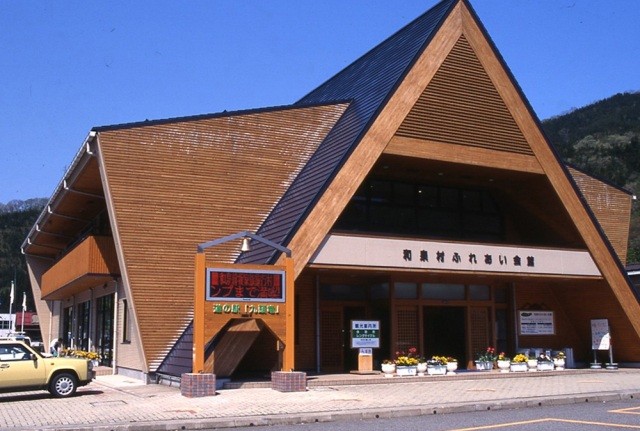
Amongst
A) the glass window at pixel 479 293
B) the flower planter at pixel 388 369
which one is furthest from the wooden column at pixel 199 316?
the glass window at pixel 479 293

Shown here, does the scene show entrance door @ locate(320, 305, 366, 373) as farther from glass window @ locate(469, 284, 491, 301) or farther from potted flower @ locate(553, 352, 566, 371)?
potted flower @ locate(553, 352, 566, 371)

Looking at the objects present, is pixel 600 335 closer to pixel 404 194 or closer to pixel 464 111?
pixel 404 194

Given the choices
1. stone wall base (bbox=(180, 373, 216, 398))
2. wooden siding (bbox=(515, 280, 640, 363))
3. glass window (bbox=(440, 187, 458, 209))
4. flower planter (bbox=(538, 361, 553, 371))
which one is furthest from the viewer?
glass window (bbox=(440, 187, 458, 209))

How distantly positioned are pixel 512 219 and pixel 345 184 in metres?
9.83

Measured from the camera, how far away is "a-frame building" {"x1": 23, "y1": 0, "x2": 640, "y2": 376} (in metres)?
21.5

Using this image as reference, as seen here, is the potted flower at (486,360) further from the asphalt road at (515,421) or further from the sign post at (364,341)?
the asphalt road at (515,421)

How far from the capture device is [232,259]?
23.1 metres

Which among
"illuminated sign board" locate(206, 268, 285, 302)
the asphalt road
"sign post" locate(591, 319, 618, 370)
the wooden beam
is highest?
the wooden beam

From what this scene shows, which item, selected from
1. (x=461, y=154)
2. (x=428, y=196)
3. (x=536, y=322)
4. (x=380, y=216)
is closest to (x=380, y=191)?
(x=380, y=216)

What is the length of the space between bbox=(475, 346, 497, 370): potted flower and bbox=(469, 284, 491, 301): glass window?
2017mm

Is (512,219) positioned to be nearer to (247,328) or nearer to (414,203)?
(414,203)

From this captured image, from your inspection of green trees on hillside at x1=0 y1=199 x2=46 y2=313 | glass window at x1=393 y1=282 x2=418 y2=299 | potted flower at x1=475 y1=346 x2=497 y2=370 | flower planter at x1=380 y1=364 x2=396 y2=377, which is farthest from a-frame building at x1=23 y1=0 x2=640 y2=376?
green trees on hillside at x1=0 y1=199 x2=46 y2=313

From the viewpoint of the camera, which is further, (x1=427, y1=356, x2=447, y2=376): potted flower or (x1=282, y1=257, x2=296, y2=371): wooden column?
(x1=427, y1=356, x2=447, y2=376): potted flower

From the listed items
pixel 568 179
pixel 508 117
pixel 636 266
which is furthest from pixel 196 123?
pixel 636 266
